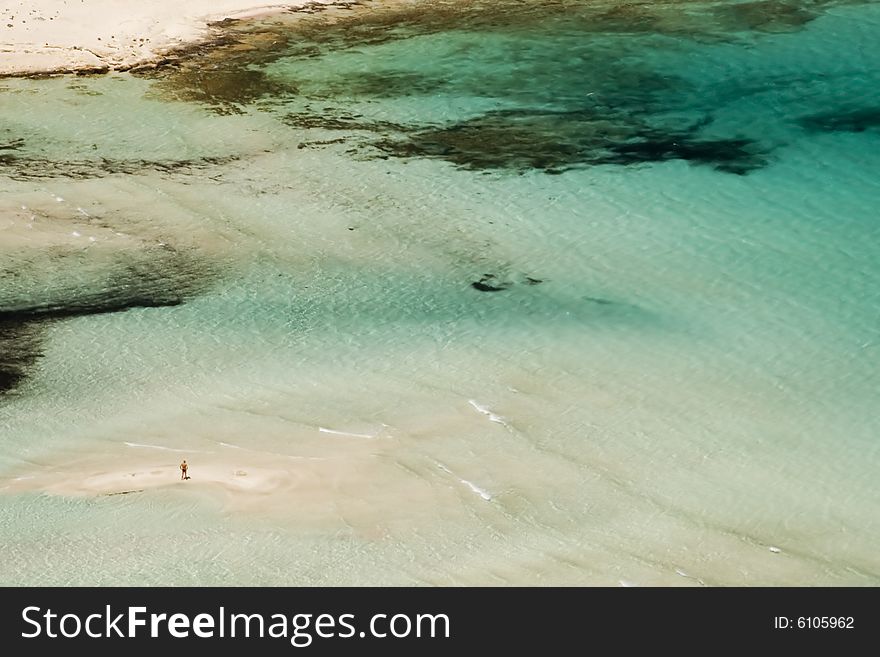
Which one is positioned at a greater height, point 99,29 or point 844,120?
point 99,29

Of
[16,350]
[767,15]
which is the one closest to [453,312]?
[16,350]

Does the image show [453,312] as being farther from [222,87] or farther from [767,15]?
[767,15]

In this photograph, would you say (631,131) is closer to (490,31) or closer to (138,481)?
(490,31)

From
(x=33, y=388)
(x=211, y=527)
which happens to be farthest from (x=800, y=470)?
(x=33, y=388)

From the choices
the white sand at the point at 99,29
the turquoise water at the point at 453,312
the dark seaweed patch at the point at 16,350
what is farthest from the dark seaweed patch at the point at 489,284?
the white sand at the point at 99,29

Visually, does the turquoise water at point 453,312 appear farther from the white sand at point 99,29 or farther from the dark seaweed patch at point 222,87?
the white sand at point 99,29

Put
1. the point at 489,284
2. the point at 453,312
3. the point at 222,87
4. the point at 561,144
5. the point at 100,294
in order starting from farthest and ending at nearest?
the point at 222,87 < the point at 561,144 < the point at 489,284 < the point at 100,294 < the point at 453,312

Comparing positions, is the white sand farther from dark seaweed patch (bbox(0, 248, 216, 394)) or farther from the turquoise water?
dark seaweed patch (bbox(0, 248, 216, 394))
